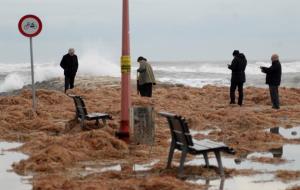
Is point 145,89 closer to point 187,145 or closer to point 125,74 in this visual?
point 125,74

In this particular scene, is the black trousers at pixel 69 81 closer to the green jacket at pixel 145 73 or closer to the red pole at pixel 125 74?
the green jacket at pixel 145 73

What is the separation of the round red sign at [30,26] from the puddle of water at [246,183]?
946 cm

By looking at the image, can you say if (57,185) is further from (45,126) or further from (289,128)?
(289,128)

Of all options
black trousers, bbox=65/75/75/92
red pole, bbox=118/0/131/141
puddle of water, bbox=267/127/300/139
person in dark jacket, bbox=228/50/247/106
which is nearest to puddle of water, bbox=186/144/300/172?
red pole, bbox=118/0/131/141

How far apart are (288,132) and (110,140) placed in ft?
15.7

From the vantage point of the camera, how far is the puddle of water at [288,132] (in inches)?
555

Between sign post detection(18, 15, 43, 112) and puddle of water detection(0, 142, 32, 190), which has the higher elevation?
sign post detection(18, 15, 43, 112)

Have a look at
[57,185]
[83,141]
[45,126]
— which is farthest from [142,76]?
[57,185]

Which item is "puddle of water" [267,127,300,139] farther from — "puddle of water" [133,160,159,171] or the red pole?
"puddle of water" [133,160,159,171]

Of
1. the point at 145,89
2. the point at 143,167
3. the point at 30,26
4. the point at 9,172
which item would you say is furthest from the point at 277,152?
the point at 145,89

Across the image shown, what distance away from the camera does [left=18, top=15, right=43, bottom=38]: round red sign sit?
17.4 metres

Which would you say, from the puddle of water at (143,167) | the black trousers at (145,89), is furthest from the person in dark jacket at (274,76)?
the puddle of water at (143,167)

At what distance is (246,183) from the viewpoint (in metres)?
8.88

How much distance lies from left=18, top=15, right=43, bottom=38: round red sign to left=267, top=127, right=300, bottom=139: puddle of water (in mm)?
6733
